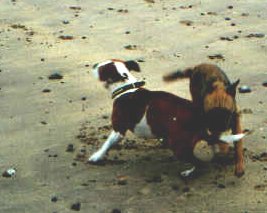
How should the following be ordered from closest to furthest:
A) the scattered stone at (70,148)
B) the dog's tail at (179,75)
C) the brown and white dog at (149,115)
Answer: the brown and white dog at (149,115) < the scattered stone at (70,148) < the dog's tail at (179,75)

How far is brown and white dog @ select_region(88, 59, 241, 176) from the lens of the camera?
16.0 ft

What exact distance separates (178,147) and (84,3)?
7.38m

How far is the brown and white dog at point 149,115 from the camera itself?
487cm

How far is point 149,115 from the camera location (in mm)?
5086

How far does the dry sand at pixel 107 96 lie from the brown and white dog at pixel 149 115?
29 cm

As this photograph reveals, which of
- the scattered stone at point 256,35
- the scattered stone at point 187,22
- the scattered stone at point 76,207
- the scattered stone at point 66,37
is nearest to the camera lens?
the scattered stone at point 76,207

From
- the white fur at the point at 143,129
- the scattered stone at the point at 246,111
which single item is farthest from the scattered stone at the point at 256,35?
the white fur at the point at 143,129

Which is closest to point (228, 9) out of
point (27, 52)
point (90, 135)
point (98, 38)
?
point (98, 38)

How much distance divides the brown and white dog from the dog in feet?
0.35

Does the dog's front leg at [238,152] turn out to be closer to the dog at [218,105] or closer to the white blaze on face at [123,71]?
the dog at [218,105]

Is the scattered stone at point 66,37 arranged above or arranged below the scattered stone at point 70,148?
above

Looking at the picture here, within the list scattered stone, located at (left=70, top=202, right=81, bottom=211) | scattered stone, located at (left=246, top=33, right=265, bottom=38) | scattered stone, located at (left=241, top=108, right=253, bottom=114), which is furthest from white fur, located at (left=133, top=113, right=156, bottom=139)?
scattered stone, located at (left=246, top=33, right=265, bottom=38)

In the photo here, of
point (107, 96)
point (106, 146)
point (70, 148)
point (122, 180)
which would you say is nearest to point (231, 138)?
point (122, 180)

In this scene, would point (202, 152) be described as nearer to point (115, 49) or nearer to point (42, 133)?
point (42, 133)
